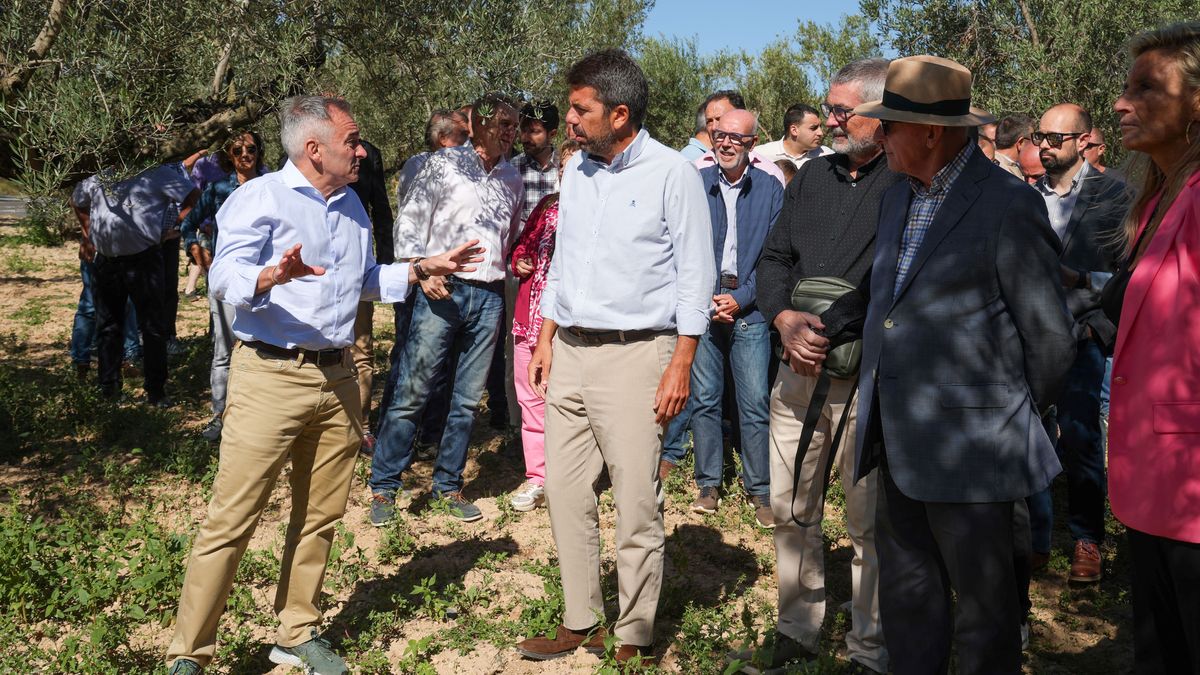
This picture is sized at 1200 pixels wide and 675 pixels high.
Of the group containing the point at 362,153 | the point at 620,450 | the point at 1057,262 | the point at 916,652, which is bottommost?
the point at 916,652

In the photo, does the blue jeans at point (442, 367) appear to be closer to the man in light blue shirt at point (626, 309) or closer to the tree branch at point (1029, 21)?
the man in light blue shirt at point (626, 309)

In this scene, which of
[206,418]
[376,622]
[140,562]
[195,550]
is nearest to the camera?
[195,550]

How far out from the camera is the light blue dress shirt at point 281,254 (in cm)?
400

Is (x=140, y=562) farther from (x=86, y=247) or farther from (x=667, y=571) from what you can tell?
(x=86, y=247)

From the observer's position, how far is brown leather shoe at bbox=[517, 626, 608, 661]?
178 inches

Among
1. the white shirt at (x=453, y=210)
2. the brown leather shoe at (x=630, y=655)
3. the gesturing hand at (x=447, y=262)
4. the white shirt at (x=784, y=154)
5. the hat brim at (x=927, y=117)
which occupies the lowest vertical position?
the brown leather shoe at (x=630, y=655)

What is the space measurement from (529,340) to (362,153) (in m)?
2.55

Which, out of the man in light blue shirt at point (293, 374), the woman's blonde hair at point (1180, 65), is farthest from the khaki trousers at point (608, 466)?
the woman's blonde hair at point (1180, 65)

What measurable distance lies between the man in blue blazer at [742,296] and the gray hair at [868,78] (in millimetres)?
1986

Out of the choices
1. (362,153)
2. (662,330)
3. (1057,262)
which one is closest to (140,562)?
(362,153)

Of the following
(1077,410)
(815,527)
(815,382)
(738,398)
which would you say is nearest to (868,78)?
(815,382)

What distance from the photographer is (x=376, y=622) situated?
190 inches

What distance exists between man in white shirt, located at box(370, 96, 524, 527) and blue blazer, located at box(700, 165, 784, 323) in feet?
4.49

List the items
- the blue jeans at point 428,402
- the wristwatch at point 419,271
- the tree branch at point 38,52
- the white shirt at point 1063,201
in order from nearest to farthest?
1. the wristwatch at point 419,271
2. the tree branch at point 38,52
3. the white shirt at point 1063,201
4. the blue jeans at point 428,402
